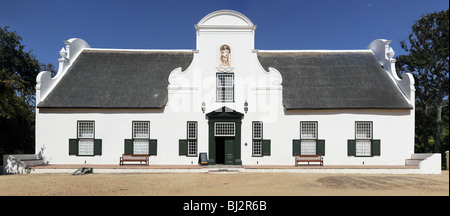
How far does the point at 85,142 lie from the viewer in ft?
61.9

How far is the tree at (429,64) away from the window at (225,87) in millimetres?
15251

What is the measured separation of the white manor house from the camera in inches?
738

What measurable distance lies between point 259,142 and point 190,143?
162 inches

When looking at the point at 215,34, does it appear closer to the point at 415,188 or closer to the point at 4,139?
the point at 415,188

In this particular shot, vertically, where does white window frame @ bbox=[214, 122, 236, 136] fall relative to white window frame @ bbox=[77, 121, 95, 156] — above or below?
above

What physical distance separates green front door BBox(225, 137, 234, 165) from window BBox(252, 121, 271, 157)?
1.28 metres

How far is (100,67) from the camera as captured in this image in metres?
21.0

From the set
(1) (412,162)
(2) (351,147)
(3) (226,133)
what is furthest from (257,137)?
(1) (412,162)

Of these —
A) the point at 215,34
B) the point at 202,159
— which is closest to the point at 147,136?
the point at 202,159

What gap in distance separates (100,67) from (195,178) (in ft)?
36.4

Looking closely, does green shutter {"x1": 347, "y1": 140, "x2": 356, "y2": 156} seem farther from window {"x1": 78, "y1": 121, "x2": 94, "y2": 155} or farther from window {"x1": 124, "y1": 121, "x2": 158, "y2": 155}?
window {"x1": 78, "y1": 121, "x2": 94, "y2": 155}

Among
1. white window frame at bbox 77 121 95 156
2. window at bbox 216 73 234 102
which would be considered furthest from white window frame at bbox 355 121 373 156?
white window frame at bbox 77 121 95 156

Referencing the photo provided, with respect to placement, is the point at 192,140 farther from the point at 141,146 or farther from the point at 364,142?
the point at 364,142

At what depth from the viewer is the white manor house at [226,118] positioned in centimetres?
1875
